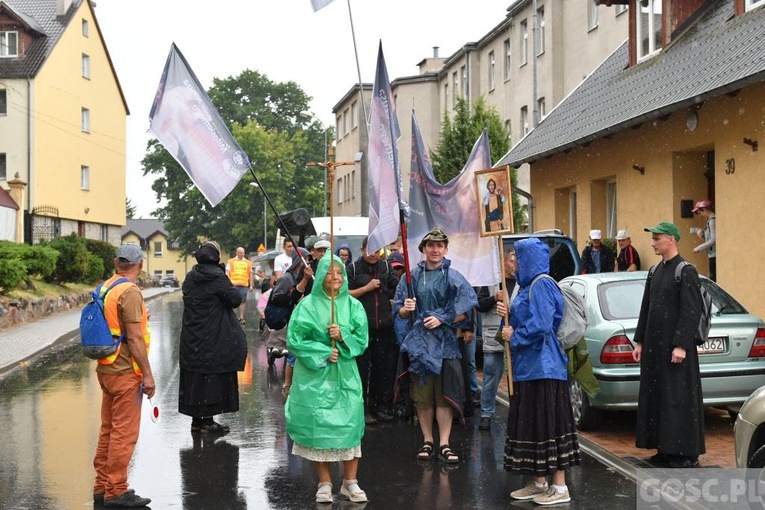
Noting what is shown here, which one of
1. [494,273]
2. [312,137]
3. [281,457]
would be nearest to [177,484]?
[281,457]

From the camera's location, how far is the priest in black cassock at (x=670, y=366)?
7.53 m

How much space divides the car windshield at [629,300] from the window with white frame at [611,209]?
9.08 metres

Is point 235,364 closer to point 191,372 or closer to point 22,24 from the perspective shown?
point 191,372

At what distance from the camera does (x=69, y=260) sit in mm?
31953

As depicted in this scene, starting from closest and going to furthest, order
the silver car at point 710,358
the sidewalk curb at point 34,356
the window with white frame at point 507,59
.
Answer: the silver car at point 710,358
the sidewalk curb at point 34,356
the window with white frame at point 507,59

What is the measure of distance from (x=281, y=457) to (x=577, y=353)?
9.06 ft

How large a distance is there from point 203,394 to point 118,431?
2.63 metres

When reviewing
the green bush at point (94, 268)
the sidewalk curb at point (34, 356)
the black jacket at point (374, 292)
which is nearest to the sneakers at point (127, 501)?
the black jacket at point (374, 292)

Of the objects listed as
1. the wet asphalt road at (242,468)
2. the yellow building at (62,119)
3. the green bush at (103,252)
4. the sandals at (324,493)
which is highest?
the yellow building at (62,119)

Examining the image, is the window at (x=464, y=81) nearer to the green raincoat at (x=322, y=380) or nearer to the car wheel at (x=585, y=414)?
the car wheel at (x=585, y=414)

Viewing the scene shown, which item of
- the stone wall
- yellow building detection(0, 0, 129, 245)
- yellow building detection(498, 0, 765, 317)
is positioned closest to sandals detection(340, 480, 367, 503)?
yellow building detection(498, 0, 765, 317)

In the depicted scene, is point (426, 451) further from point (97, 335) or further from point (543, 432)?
point (97, 335)

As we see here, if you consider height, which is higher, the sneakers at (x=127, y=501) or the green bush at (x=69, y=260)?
the green bush at (x=69, y=260)

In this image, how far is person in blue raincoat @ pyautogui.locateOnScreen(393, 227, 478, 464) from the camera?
27.2 ft
